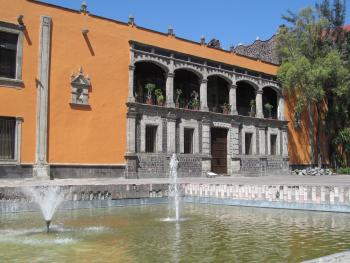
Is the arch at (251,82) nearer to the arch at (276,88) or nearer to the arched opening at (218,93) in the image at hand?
the arched opening at (218,93)

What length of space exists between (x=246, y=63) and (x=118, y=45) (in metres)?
10.7

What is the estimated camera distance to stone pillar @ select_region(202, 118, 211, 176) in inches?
1053

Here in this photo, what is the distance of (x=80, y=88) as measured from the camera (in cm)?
2208

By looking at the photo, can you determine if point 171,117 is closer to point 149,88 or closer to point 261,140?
point 149,88

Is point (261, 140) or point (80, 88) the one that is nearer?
point (80, 88)

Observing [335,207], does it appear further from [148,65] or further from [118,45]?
[148,65]

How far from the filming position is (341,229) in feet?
31.6

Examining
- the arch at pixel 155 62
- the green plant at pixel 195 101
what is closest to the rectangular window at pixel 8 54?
the arch at pixel 155 62

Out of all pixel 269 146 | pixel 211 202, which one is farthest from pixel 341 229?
pixel 269 146

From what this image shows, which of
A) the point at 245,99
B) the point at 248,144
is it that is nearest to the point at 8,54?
the point at 248,144

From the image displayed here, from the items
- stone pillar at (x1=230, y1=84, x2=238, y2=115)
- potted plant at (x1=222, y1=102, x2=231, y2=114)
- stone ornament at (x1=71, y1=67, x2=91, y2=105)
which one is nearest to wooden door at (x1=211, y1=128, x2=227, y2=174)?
potted plant at (x1=222, y1=102, x2=231, y2=114)

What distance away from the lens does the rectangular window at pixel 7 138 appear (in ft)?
63.8

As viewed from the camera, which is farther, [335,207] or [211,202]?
[211,202]

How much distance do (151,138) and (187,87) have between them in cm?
530
